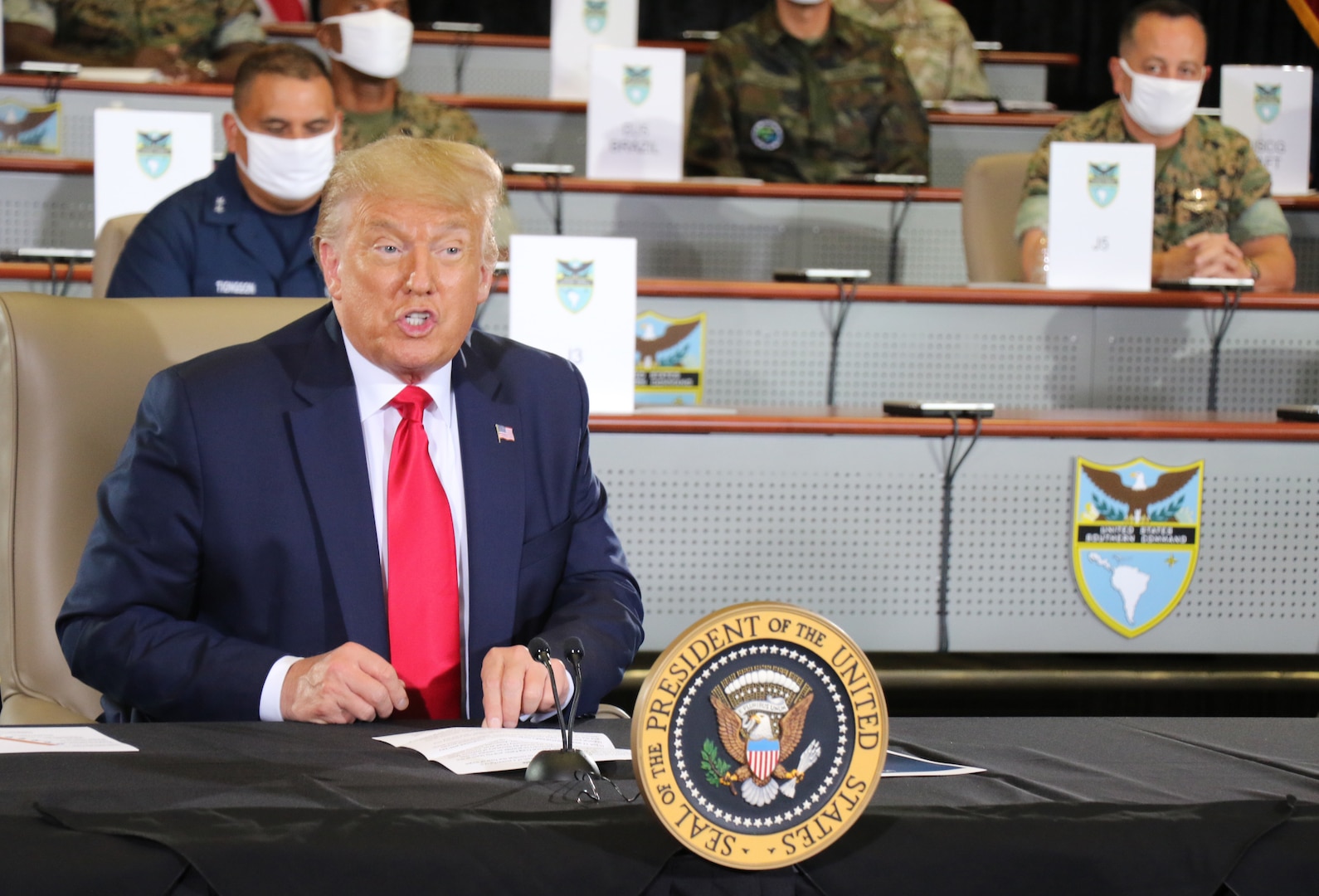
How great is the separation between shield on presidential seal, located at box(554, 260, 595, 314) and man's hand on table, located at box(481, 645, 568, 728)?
1246 millimetres

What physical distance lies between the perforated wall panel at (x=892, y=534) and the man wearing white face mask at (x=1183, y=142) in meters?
1.24

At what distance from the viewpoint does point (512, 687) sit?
1.20m

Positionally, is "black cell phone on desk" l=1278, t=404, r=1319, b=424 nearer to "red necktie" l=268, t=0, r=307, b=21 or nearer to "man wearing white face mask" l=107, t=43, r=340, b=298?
"man wearing white face mask" l=107, t=43, r=340, b=298

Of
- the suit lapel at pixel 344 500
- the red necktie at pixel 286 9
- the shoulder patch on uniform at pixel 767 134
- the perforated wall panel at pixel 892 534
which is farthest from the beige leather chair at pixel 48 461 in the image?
A: the red necktie at pixel 286 9

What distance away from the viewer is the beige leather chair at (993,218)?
3.63m

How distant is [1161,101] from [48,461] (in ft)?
9.91

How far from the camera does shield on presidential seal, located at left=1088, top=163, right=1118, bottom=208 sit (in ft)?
10.0

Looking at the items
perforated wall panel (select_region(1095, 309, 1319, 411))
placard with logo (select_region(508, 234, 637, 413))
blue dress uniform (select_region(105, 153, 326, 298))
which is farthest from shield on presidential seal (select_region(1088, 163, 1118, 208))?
blue dress uniform (select_region(105, 153, 326, 298))

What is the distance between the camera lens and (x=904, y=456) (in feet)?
8.36

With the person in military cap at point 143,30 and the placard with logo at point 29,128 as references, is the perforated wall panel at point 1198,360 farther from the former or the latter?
the person in military cap at point 143,30

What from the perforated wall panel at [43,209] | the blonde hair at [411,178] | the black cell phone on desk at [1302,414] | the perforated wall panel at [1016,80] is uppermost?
the perforated wall panel at [1016,80]

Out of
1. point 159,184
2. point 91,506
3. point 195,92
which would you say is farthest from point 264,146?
point 91,506

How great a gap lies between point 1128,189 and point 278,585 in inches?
88.8

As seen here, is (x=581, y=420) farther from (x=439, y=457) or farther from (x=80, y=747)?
(x=80, y=747)
